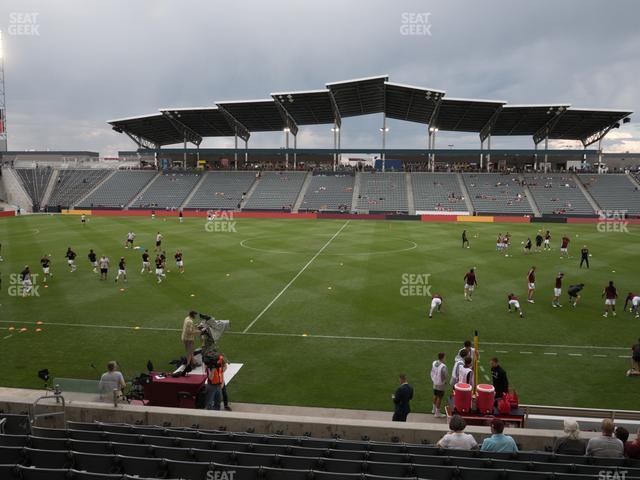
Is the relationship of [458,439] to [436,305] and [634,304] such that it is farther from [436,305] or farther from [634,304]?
[634,304]

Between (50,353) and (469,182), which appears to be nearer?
(50,353)

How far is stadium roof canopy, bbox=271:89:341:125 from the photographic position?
2667 inches

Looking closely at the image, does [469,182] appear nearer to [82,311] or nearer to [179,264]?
[179,264]

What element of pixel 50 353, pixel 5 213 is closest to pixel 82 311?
pixel 50 353

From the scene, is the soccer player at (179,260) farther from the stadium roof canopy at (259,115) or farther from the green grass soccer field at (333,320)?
the stadium roof canopy at (259,115)

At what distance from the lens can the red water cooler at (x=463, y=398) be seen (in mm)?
9281

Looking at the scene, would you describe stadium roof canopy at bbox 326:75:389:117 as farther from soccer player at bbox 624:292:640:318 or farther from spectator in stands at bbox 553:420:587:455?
spectator in stands at bbox 553:420:587:455

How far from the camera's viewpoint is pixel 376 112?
78625 mm

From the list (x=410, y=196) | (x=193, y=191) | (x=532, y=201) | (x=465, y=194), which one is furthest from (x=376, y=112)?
(x=193, y=191)

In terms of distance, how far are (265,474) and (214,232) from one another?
4269cm

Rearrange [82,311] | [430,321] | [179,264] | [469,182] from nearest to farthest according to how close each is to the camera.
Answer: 1. [430,321]
2. [82,311]
3. [179,264]
4. [469,182]

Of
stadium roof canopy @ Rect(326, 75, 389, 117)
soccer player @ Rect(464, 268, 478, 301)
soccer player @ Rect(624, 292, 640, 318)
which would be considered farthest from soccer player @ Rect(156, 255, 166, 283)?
stadium roof canopy @ Rect(326, 75, 389, 117)

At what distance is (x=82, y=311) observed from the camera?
19.7 meters

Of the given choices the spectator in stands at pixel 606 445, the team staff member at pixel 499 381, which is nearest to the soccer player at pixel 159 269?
the team staff member at pixel 499 381
